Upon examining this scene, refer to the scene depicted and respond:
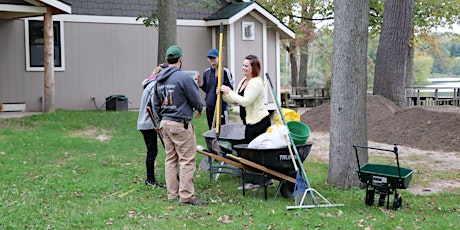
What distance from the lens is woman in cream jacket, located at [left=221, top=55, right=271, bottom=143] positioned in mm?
7297

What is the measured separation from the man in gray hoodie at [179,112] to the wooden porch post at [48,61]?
30.1 ft

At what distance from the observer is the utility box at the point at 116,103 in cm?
1780

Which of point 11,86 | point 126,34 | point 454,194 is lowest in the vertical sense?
point 454,194

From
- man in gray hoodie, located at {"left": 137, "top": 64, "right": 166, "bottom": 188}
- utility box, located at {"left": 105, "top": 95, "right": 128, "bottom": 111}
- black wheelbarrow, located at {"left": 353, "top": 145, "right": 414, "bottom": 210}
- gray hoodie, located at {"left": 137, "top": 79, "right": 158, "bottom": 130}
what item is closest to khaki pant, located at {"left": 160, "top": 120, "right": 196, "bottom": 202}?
man in gray hoodie, located at {"left": 137, "top": 64, "right": 166, "bottom": 188}

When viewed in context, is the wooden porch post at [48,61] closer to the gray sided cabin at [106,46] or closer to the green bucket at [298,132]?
the gray sided cabin at [106,46]

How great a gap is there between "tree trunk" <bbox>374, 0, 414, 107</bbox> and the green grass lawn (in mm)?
7258

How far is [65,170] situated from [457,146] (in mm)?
7530

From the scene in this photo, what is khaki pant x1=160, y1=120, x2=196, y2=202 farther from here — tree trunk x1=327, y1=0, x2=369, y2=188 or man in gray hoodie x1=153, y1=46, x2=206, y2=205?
tree trunk x1=327, y1=0, x2=369, y2=188

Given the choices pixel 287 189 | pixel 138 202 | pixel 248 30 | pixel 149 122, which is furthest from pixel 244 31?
pixel 138 202

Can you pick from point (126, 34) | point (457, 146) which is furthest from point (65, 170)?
point (126, 34)

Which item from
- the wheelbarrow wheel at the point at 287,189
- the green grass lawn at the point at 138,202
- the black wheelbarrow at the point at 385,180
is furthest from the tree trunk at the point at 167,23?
the black wheelbarrow at the point at 385,180

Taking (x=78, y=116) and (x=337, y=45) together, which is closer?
(x=337, y=45)

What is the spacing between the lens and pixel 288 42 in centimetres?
Answer: 3350

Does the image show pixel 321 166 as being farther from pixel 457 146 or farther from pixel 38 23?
pixel 38 23
